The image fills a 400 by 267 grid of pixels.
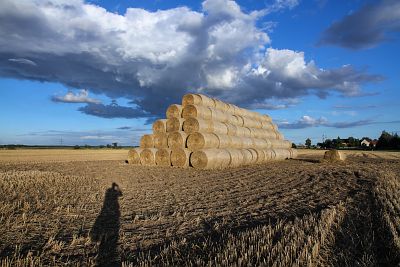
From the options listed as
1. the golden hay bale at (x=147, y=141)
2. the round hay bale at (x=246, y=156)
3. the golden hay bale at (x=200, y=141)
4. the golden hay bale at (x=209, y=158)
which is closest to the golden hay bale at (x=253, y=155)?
the round hay bale at (x=246, y=156)

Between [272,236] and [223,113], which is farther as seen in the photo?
[223,113]

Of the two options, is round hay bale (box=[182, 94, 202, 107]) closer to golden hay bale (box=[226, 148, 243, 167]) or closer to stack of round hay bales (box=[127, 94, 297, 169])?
stack of round hay bales (box=[127, 94, 297, 169])

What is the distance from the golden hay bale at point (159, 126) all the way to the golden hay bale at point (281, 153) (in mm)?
10218

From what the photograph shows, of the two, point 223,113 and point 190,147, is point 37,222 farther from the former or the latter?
point 223,113

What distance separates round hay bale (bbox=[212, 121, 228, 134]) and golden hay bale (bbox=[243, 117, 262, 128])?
144 inches

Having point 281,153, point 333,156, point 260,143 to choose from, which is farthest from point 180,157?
point 281,153

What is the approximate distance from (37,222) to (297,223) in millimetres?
4377

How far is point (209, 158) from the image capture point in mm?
16125

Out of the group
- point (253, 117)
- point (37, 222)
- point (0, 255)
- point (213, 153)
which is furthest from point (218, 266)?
point (253, 117)

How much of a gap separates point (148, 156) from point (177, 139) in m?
1.96

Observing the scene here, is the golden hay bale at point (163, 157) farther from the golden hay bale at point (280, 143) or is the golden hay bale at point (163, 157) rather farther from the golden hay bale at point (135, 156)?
the golden hay bale at point (280, 143)

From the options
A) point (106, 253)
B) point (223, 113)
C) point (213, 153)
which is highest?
point (223, 113)

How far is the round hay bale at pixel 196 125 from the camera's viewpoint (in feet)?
56.6

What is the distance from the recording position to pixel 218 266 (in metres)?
3.63
